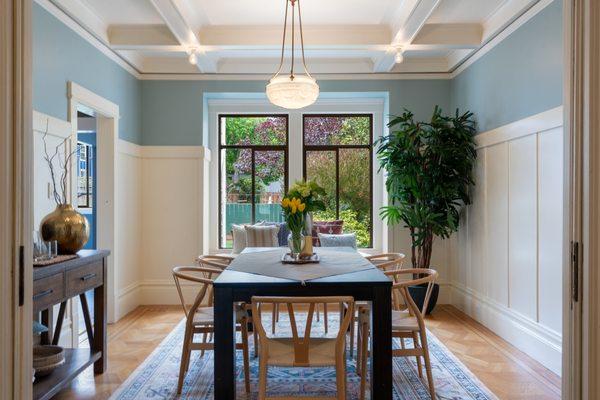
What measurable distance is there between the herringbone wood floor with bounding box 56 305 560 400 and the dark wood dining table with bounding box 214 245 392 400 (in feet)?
3.30

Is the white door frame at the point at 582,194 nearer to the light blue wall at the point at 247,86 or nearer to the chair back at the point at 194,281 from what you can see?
the chair back at the point at 194,281

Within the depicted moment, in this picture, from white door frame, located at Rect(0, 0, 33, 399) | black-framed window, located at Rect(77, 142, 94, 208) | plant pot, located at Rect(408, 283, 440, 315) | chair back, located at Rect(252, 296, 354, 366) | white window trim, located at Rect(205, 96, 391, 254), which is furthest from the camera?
black-framed window, located at Rect(77, 142, 94, 208)

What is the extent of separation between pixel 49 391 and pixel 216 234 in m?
3.44

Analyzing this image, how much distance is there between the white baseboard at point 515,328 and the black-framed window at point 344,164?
4.91 ft

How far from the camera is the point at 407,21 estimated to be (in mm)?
3902

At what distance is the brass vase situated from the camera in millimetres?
2863

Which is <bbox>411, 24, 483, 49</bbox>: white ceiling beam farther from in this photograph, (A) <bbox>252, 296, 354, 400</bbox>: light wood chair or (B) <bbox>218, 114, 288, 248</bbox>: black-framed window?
(A) <bbox>252, 296, 354, 400</bbox>: light wood chair

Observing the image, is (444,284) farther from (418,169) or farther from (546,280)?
(546,280)

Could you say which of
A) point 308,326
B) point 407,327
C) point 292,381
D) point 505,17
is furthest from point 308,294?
point 505,17

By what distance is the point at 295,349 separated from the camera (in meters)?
2.32

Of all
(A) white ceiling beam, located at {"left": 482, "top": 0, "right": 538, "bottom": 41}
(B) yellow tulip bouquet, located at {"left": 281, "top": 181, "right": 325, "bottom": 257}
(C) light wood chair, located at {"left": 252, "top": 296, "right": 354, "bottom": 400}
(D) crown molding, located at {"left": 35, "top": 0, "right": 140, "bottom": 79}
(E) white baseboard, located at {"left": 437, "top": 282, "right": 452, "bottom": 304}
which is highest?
(A) white ceiling beam, located at {"left": 482, "top": 0, "right": 538, "bottom": 41}

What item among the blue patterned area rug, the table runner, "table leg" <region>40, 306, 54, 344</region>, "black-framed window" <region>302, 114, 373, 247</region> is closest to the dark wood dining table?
the table runner

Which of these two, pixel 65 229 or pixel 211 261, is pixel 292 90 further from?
pixel 65 229

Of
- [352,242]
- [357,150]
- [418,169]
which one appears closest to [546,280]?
[418,169]
